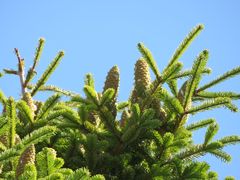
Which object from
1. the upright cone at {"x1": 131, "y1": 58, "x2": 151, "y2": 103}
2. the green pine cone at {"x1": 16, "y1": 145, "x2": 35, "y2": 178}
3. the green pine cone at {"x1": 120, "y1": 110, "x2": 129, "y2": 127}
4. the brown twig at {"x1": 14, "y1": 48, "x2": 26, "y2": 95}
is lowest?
the green pine cone at {"x1": 16, "y1": 145, "x2": 35, "y2": 178}

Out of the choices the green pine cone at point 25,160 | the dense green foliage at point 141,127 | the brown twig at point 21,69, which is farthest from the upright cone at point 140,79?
the green pine cone at point 25,160

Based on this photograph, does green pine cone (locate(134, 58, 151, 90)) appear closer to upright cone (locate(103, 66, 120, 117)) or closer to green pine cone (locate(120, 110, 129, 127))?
upright cone (locate(103, 66, 120, 117))

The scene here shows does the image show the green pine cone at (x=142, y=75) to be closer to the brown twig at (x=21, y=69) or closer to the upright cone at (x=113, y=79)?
the upright cone at (x=113, y=79)

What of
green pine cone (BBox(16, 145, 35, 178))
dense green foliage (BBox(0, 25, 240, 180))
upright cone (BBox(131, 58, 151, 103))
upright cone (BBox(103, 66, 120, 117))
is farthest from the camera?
upright cone (BBox(103, 66, 120, 117))

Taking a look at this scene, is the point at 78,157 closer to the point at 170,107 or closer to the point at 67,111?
the point at 67,111

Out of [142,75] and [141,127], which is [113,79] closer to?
[142,75]

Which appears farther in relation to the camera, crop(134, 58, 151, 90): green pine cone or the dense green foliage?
crop(134, 58, 151, 90): green pine cone

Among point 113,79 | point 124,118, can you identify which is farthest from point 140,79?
point 124,118

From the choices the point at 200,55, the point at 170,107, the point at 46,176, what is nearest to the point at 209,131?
the point at 170,107

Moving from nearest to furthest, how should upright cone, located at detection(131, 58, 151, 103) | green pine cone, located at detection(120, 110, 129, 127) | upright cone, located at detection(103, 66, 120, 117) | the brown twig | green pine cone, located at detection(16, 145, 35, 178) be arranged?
1. green pine cone, located at detection(16, 145, 35, 178)
2. green pine cone, located at detection(120, 110, 129, 127)
3. upright cone, located at detection(131, 58, 151, 103)
4. upright cone, located at detection(103, 66, 120, 117)
5. the brown twig

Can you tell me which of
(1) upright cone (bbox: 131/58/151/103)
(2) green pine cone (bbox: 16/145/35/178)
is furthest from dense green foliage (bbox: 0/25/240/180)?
(2) green pine cone (bbox: 16/145/35/178)

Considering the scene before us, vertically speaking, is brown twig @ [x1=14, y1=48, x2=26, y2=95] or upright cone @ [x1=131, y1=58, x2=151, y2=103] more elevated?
brown twig @ [x1=14, y1=48, x2=26, y2=95]
